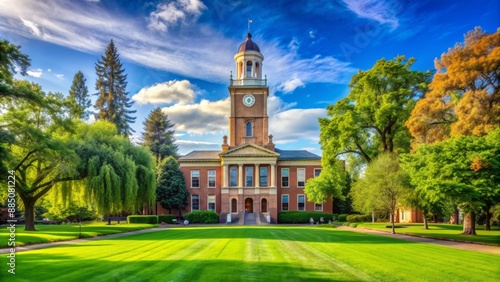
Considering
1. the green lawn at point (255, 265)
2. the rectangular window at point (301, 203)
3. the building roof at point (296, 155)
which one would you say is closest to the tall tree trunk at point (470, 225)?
the green lawn at point (255, 265)

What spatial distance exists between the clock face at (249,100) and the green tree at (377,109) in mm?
→ 20587

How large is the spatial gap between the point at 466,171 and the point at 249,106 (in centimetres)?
3919

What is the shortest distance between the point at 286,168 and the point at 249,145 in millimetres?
7275

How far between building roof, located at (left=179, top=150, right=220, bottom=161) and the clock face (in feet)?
29.7

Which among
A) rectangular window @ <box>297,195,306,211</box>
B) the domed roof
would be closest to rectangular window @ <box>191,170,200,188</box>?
rectangular window @ <box>297,195,306,211</box>

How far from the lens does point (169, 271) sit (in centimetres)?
Answer: 1120

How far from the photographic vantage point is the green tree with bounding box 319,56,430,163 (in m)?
33.8

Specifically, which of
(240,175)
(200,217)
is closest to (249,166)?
(240,175)

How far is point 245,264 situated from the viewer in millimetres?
12320

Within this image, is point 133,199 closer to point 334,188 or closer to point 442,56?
point 442,56

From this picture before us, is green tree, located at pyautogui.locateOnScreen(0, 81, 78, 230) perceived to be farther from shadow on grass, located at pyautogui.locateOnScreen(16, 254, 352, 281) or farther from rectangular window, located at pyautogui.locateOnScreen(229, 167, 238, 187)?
rectangular window, located at pyautogui.locateOnScreen(229, 167, 238, 187)

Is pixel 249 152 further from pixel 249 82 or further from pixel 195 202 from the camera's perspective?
pixel 195 202

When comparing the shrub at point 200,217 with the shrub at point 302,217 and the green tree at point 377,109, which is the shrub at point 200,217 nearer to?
the shrub at point 302,217

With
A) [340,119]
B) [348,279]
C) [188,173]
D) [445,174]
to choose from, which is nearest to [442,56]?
[445,174]
